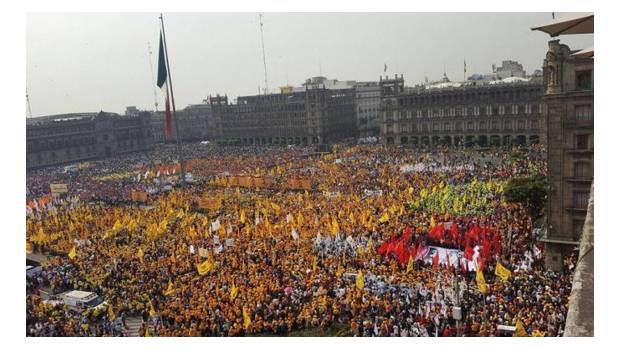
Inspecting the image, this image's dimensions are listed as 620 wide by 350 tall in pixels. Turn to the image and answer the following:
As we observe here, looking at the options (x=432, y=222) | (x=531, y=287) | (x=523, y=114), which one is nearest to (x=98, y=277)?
(x=432, y=222)

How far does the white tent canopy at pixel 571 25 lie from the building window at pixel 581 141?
5.16 metres

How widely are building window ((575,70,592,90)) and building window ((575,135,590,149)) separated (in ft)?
7.38

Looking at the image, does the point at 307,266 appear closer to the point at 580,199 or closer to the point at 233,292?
the point at 233,292

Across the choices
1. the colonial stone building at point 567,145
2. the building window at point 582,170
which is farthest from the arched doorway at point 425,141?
the building window at point 582,170

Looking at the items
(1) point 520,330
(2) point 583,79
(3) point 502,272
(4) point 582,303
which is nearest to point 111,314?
(1) point 520,330

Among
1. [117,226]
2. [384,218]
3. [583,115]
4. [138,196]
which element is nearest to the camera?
[583,115]

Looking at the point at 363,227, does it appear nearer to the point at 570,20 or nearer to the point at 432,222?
the point at 432,222

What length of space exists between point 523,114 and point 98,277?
228 feet

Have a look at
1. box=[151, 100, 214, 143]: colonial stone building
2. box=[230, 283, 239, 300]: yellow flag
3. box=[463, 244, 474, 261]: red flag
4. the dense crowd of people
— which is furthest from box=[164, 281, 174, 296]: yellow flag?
box=[151, 100, 214, 143]: colonial stone building

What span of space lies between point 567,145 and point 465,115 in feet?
204

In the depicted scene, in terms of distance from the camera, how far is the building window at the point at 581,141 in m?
24.5

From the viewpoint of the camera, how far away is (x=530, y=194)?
1310 inches

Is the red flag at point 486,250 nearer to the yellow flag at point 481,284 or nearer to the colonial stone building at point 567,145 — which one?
the colonial stone building at point 567,145

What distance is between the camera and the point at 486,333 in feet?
61.2
